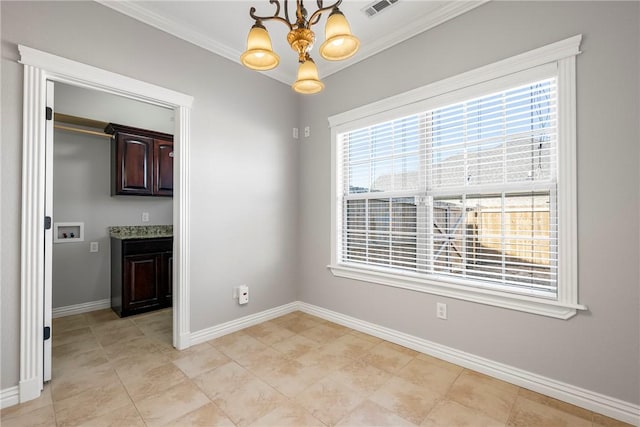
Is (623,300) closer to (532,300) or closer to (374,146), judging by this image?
(532,300)

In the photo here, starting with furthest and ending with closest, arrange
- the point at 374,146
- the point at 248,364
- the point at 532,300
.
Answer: the point at 374,146, the point at 248,364, the point at 532,300

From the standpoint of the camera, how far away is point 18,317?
189cm

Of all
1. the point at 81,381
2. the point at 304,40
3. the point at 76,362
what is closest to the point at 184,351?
the point at 81,381

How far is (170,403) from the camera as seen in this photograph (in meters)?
1.85

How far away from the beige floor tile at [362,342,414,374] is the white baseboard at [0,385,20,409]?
238 centimetres

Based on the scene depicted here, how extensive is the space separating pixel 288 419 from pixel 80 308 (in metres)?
3.37

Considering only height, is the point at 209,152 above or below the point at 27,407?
above

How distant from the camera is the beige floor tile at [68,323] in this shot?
3.08 meters

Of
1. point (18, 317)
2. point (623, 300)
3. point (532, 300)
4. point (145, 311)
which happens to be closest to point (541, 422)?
point (532, 300)

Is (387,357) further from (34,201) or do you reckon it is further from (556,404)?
(34,201)

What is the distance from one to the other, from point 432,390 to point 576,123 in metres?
1.98

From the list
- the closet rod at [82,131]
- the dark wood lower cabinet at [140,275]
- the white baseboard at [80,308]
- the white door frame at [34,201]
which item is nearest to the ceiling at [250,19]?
the white door frame at [34,201]

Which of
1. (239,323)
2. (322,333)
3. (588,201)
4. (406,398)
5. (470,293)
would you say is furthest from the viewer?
(239,323)

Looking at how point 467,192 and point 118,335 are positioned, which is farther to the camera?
point 118,335
